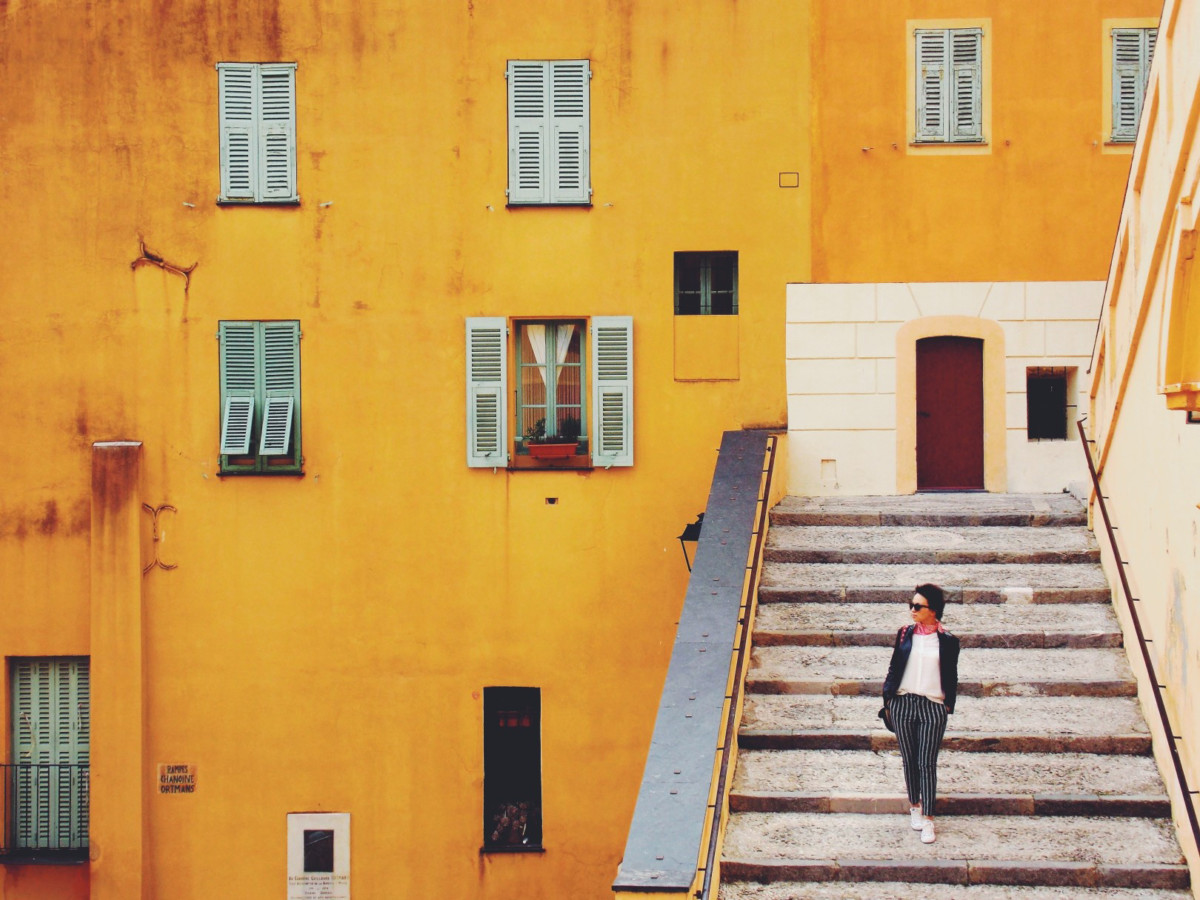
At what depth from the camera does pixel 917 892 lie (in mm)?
7453

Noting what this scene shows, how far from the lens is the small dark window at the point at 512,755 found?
42.5ft

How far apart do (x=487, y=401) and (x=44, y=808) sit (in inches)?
215

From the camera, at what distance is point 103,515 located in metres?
12.9

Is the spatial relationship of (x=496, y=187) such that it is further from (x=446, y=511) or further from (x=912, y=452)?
(x=912, y=452)

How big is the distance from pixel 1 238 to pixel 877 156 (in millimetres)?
7945

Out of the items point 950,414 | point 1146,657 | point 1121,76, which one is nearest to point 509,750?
point 950,414

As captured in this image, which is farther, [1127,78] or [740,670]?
[1127,78]

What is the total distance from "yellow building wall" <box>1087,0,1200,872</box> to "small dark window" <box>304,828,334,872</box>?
7109 millimetres

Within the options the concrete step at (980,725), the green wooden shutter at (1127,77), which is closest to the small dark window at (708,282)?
the green wooden shutter at (1127,77)

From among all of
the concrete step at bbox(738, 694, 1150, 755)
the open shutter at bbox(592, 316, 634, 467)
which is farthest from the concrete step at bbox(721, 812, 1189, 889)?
the open shutter at bbox(592, 316, 634, 467)

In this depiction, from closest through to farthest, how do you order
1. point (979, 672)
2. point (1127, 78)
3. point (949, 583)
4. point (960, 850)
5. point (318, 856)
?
point (960, 850) < point (979, 672) < point (949, 583) < point (1127, 78) < point (318, 856)

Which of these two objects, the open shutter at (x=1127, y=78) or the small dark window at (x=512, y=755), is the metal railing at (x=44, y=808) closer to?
the small dark window at (x=512, y=755)

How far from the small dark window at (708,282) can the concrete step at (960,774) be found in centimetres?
551

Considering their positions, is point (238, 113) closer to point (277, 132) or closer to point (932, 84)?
point (277, 132)
